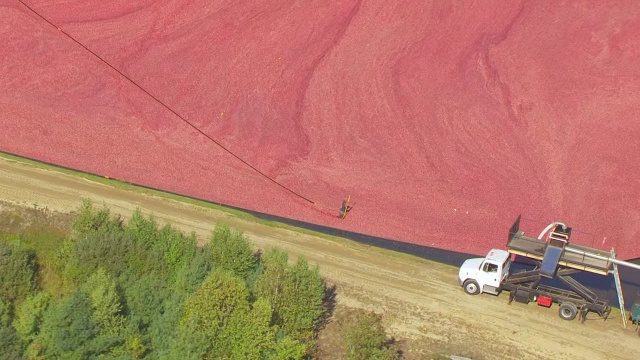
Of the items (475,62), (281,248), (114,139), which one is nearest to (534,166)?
(475,62)

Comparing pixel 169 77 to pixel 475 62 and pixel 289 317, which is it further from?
pixel 289 317

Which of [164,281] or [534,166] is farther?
[534,166]

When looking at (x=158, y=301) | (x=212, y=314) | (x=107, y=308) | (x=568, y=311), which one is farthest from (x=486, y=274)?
(x=107, y=308)

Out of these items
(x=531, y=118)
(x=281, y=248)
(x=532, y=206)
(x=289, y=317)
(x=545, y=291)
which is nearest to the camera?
(x=289, y=317)

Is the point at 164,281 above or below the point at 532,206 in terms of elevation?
below

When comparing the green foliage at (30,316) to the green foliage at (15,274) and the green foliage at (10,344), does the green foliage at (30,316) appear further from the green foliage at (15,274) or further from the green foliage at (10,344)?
the green foliage at (15,274)
